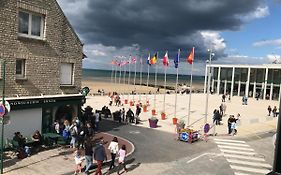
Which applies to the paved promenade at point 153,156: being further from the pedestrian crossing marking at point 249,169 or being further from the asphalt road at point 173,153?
the pedestrian crossing marking at point 249,169

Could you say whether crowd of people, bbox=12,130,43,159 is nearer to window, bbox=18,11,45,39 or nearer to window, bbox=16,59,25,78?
window, bbox=16,59,25,78

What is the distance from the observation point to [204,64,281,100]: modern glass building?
67125 mm

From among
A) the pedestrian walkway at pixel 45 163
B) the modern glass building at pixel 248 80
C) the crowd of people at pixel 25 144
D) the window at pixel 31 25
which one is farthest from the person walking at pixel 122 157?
the modern glass building at pixel 248 80

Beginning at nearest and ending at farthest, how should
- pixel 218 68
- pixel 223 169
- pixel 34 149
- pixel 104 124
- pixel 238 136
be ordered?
pixel 223 169 < pixel 34 149 < pixel 238 136 < pixel 104 124 < pixel 218 68

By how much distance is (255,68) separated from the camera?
232 ft

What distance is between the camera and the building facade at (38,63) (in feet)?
56.7

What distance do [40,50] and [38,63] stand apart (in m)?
0.87

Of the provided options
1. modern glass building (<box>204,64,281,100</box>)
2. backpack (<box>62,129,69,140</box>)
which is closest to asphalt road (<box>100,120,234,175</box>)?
backpack (<box>62,129,69,140</box>)

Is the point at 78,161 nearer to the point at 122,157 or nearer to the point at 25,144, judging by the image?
the point at 122,157

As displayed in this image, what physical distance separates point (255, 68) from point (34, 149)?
63564 millimetres

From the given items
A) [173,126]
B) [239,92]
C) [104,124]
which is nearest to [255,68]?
[239,92]

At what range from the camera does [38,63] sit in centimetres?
1911

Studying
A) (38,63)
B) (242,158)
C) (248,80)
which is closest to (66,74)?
(38,63)

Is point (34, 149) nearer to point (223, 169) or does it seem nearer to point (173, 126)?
point (223, 169)
